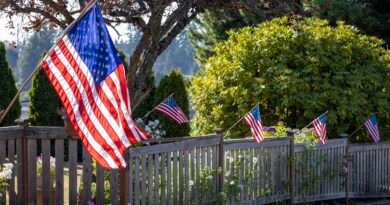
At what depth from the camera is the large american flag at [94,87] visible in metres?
5.02

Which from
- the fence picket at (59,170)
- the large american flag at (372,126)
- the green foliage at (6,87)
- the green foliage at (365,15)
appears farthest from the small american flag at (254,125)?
the green foliage at (6,87)

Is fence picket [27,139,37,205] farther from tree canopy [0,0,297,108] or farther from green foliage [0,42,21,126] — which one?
green foliage [0,42,21,126]

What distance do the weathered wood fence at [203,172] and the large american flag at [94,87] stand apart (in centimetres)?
135

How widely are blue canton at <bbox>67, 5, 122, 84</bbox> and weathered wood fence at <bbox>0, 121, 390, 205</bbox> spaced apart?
4.77ft

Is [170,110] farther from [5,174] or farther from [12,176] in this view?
[5,174]

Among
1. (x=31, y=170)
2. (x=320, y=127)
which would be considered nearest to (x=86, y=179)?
(x=31, y=170)

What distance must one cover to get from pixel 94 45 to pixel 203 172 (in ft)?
11.0

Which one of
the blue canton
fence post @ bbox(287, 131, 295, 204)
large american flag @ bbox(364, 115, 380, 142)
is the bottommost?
fence post @ bbox(287, 131, 295, 204)

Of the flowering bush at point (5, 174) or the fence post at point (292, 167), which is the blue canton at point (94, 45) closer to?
the flowering bush at point (5, 174)

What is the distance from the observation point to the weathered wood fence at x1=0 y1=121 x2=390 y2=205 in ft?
21.0

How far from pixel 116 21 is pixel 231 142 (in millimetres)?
2675

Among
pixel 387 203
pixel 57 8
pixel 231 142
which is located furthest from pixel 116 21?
pixel 387 203

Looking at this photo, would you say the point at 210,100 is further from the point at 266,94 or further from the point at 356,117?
the point at 356,117

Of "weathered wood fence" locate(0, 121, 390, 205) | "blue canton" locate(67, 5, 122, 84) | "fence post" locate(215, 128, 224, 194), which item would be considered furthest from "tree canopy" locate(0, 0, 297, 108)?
"blue canton" locate(67, 5, 122, 84)
